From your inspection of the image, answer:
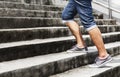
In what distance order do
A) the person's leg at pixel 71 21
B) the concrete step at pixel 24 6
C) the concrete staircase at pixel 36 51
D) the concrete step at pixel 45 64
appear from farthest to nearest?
the concrete step at pixel 24 6
the person's leg at pixel 71 21
the concrete staircase at pixel 36 51
the concrete step at pixel 45 64

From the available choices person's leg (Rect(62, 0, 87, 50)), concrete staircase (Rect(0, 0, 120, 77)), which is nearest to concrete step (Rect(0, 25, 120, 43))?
concrete staircase (Rect(0, 0, 120, 77))

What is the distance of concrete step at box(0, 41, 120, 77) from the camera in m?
3.26

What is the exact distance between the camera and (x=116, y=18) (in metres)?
8.22

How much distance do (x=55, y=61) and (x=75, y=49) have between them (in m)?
0.86

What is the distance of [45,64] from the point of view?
3627 mm

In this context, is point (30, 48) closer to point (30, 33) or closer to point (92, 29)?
point (30, 33)

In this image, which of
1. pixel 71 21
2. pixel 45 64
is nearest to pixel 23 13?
pixel 71 21

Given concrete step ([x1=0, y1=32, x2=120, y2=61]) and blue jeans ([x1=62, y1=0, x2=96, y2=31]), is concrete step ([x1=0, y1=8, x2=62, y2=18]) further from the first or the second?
blue jeans ([x1=62, y1=0, x2=96, y2=31])

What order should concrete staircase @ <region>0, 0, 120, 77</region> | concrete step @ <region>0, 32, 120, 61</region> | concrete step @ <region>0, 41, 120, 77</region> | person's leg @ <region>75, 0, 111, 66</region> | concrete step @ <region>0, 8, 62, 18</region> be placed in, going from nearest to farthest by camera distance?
1. concrete step @ <region>0, 41, 120, 77</region>
2. concrete staircase @ <region>0, 0, 120, 77</region>
3. concrete step @ <region>0, 32, 120, 61</region>
4. person's leg @ <region>75, 0, 111, 66</region>
5. concrete step @ <region>0, 8, 62, 18</region>

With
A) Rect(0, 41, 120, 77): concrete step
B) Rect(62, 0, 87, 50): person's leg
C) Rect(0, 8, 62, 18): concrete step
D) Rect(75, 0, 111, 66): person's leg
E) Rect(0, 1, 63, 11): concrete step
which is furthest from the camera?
Rect(0, 1, 63, 11): concrete step

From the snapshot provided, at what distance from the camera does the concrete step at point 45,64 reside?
326 centimetres

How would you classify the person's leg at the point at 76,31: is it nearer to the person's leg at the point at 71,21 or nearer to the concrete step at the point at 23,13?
the person's leg at the point at 71,21

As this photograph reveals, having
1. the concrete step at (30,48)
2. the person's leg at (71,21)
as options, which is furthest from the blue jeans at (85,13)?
the concrete step at (30,48)

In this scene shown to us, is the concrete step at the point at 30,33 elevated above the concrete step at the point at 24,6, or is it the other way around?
the concrete step at the point at 24,6
